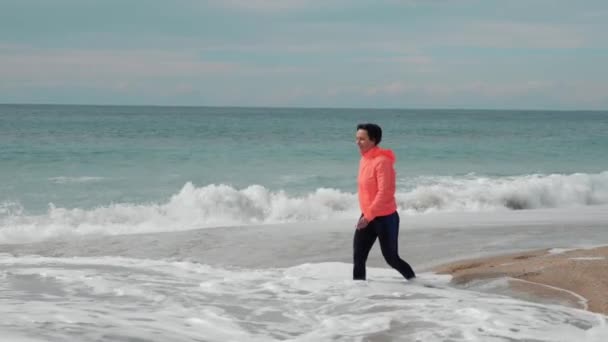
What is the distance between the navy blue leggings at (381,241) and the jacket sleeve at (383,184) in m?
0.15

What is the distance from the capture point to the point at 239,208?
17.0 metres

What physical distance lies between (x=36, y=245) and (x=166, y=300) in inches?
206

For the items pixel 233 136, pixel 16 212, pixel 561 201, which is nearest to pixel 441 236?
pixel 561 201

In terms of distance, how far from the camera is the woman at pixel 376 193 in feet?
23.7

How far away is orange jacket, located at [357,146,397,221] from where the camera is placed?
7.19 metres

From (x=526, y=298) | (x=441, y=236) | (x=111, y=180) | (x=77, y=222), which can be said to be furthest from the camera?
(x=111, y=180)

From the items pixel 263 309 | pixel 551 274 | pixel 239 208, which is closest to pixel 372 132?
pixel 263 309

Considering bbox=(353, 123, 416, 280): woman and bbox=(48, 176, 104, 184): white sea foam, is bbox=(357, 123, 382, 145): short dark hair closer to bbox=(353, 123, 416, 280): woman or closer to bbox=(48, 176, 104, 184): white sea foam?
bbox=(353, 123, 416, 280): woman

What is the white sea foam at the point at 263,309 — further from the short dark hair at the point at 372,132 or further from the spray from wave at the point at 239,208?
the spray from wave at the point at 239,208

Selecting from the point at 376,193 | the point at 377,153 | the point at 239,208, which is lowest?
the point at 239,208

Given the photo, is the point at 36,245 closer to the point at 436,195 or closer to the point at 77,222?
the point at 77,222

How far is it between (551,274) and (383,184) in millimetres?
2116

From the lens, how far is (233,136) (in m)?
49.8

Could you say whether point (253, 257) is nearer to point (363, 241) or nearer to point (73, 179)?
point (363, 241)
